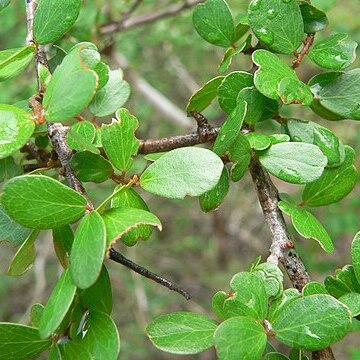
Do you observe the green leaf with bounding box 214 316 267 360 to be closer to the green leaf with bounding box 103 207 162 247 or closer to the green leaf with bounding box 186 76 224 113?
the green leaf with bounding box 103 207 162 247

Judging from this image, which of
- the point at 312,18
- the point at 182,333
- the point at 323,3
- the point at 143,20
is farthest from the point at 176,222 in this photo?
the point at 182,333

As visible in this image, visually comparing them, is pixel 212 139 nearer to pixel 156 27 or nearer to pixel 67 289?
pixel 67 289

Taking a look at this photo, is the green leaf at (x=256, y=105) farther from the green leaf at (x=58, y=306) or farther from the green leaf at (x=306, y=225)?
the green leaf at (x=58, y=306)

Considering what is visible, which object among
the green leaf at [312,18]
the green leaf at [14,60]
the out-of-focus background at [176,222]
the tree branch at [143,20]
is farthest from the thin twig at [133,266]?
the out-of-focus background at [176,222]

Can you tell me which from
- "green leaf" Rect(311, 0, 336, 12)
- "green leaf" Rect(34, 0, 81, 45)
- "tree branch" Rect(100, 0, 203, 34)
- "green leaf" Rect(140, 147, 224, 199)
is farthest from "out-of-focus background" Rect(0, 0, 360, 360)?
"green leaf" Rect(140, 147, 224, 199)

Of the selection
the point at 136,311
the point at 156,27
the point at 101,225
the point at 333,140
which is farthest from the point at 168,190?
the point at 136,311

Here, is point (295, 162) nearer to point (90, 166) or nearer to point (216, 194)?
point (216, 194)
